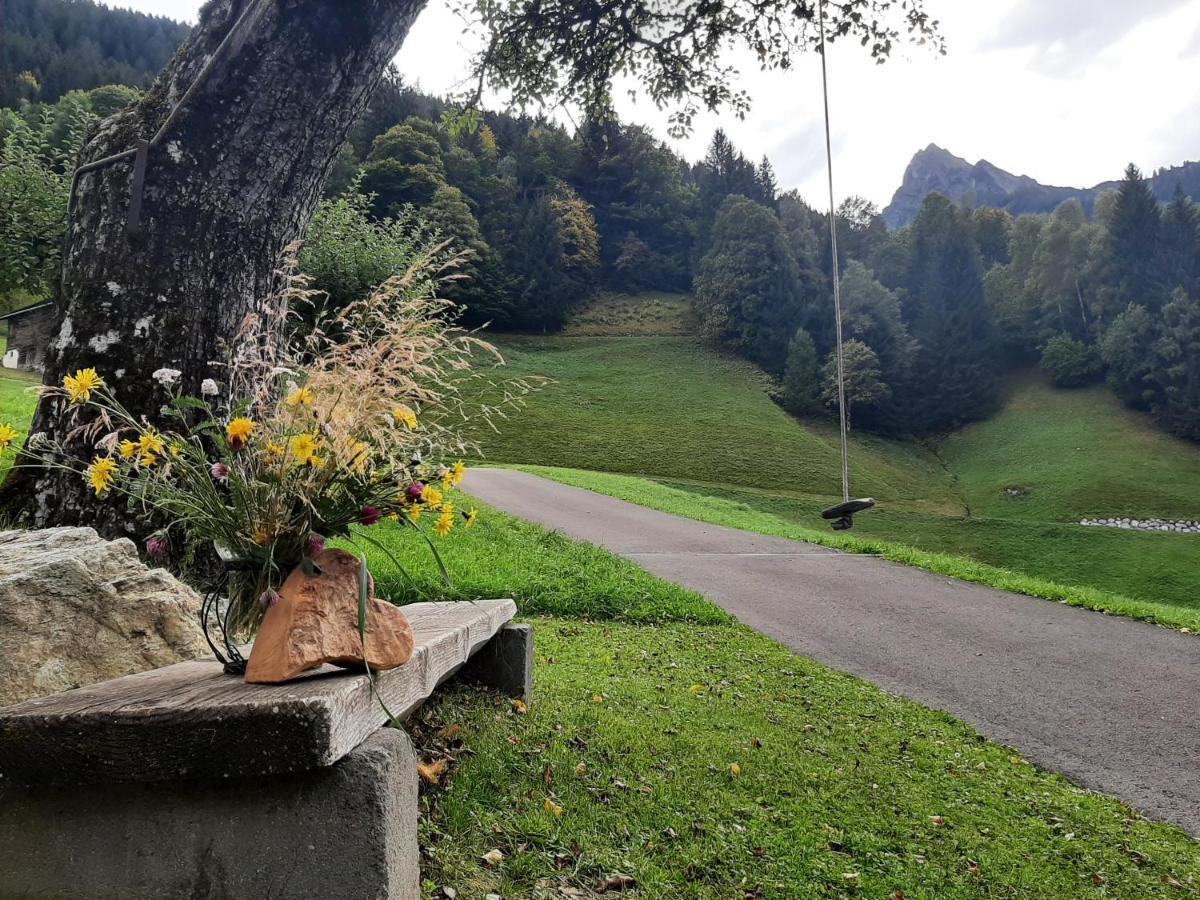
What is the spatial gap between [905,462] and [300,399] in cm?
5055

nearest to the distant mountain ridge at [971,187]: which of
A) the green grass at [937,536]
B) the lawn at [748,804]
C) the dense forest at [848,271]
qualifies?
the dense forest at [848,271]

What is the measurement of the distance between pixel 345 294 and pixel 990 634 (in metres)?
19.4

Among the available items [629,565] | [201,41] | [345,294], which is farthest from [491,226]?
[201,41]

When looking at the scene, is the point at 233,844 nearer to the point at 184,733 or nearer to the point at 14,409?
the point at 184,733

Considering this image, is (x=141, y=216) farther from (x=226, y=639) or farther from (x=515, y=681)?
(x=515, y=681)

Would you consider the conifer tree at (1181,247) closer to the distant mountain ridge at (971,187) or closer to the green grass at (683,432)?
the green grass at (683,432)

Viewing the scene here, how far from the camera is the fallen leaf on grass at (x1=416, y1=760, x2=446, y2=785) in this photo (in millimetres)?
2715

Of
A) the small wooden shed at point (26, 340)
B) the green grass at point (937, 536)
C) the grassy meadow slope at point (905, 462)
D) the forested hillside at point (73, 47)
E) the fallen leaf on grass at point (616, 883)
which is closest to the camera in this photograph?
the fallen leaf on grass at point (616, 883)

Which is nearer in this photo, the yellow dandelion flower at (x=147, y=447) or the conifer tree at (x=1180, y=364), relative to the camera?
the yellow dandelion flower at (x=147, y=447)

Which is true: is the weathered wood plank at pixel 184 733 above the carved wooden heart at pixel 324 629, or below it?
below

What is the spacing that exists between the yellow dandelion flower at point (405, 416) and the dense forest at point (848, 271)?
4356 centimetres

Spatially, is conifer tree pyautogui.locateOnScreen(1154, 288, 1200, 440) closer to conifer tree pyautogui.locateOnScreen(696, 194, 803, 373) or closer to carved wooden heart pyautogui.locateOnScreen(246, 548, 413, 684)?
conifer tree pyautogui.locateOnScreen(696, 194, 803, 373)

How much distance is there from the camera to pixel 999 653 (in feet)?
21.8

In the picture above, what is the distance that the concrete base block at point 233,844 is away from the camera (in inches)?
66.1
